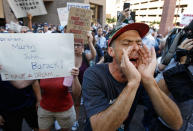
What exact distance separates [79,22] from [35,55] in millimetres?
795

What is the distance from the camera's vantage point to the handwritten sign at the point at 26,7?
2646 mm

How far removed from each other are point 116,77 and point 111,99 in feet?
0.74

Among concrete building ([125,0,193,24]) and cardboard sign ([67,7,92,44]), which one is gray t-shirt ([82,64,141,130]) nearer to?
cardboard sign ([67,7,92,44])

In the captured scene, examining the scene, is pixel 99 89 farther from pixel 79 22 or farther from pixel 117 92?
pixel 79 22

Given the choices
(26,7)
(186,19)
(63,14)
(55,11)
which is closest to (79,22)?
(63,14)

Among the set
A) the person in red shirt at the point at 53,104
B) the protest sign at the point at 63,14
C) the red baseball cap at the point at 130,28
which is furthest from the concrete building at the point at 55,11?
the red baseball cap at the point at 130,28

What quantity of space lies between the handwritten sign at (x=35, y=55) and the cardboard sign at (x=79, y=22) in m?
0.39

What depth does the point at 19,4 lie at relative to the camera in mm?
2689

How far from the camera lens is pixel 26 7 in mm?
2703

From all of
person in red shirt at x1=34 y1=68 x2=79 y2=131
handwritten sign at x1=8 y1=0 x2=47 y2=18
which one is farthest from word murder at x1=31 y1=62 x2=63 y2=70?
handwritten sign at x1=8 y1=0 x2=47 y2=18

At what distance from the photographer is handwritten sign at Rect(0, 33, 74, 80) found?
1502mm

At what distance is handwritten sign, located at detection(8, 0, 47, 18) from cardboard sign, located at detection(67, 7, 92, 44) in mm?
1005

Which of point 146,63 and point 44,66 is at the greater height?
point 146,63

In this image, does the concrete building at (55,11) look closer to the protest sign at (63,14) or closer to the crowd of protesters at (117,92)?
the protest sign at (63,14)
